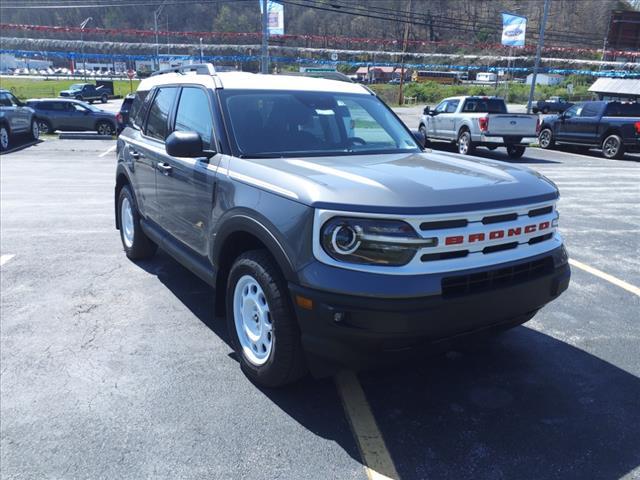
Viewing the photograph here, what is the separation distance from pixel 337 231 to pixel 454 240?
621mm

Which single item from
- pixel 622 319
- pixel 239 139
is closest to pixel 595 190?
pixel 622 319

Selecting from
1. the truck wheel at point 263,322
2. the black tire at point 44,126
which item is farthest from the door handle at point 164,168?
the black tire at point 44,126

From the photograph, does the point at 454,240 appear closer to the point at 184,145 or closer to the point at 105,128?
the point at 184,145

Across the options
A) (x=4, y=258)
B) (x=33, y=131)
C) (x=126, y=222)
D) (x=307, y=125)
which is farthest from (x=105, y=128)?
(x=307, y=125)

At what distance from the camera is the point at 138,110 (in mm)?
5766

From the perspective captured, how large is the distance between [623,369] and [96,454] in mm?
3408

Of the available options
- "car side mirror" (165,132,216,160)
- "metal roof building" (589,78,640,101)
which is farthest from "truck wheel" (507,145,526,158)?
"metal roof building" (589,78,640,101)

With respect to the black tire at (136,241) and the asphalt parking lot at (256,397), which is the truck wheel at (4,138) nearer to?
the black tire at (136,241)

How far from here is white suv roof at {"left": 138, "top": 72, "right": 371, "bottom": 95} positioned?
420 cm

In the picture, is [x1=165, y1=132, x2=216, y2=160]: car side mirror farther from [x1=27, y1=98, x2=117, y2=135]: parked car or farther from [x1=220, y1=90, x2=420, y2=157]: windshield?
[x1=27, y1=98, x2=117, y2=135]: parked car

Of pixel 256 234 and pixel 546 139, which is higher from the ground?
pixel 256 234

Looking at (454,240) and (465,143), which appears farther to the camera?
(465,143)

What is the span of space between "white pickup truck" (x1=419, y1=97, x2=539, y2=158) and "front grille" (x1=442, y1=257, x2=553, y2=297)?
40.7 ft

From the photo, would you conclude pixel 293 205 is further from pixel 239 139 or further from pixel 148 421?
pixel 148 421
